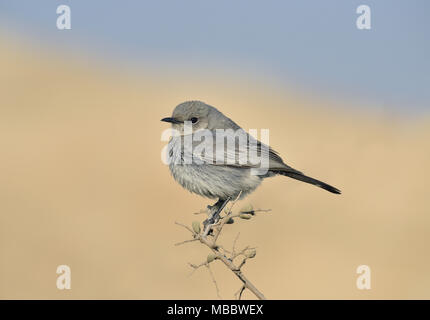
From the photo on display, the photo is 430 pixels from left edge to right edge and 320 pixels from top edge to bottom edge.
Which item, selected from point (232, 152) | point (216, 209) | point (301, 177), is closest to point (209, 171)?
point (232, 152)


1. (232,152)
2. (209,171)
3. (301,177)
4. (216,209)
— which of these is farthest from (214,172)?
(301,177)

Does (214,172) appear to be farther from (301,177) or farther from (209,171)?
(301,177)

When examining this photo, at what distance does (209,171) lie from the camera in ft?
16.6

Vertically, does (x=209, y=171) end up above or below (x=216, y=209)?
above

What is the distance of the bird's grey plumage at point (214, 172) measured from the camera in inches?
199

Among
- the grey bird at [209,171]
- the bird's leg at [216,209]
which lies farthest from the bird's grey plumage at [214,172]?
the bird's leg at [216,209]

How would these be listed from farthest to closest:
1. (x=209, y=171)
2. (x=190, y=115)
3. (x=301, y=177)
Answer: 1. (x=190, y=115)
2. (x=301, y=177)
3. (x=209, y=171)

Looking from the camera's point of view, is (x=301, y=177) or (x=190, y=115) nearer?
(x=301, y=177)

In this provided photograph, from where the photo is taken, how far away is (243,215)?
3.42 metres

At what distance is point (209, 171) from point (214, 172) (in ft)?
0.17

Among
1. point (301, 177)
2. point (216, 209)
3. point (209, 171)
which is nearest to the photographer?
point (209, 171)

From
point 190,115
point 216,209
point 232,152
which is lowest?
point 216,209

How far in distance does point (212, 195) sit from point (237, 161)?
45 centimetres

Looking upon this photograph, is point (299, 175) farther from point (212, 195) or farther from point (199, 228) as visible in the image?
point (199, 228)
